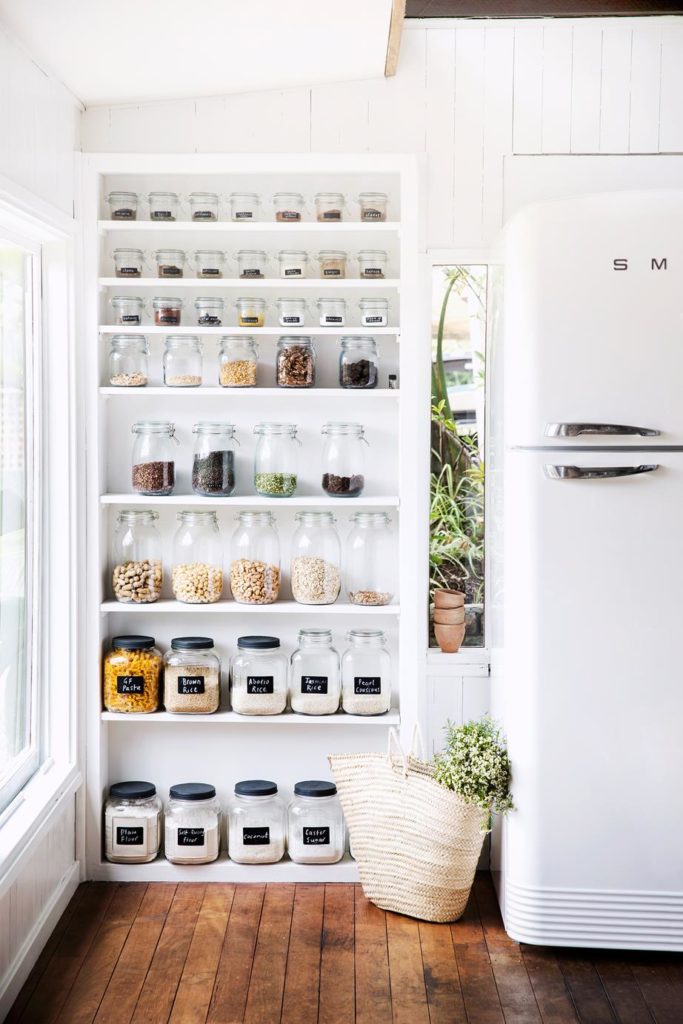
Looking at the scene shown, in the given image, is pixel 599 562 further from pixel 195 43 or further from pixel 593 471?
pixel 195 43

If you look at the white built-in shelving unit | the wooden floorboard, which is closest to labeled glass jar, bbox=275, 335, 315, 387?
the white built-in shelving unit

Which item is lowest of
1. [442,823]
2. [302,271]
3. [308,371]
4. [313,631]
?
[442,823]

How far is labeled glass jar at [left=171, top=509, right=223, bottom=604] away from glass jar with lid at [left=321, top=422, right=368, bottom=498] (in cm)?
40

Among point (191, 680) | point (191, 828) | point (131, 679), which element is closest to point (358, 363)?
point (191, 680)

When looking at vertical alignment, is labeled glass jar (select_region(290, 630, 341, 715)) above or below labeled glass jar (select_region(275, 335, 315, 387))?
below

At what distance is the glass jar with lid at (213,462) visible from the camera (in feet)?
11.1

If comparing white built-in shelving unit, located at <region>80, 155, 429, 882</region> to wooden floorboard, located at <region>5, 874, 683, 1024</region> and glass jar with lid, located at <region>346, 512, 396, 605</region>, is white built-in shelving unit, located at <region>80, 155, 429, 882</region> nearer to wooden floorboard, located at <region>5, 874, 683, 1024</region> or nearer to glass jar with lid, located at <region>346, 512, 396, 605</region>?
glass jar with lid, located at <region>346, 512, 396, 605</region>

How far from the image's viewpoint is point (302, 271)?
341 centimetres

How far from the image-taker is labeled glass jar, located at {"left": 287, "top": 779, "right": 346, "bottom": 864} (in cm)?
339

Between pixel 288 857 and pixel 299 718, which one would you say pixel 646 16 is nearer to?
pixel 299 718

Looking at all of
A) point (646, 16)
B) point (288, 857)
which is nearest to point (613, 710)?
point (288, 857)

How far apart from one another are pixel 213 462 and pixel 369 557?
586mm

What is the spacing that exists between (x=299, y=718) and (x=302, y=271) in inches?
55.8

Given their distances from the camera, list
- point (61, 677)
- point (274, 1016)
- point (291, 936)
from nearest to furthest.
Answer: point (274, 1016) → point (291, 936) → point (61, 677)
